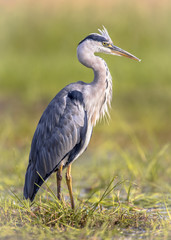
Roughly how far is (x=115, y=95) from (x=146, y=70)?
109 inches

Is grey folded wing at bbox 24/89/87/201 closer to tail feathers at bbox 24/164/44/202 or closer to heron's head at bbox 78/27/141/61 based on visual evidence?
tail feathers at bbox 24/164/44/202

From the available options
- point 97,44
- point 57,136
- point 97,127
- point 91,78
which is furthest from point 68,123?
point 91,78

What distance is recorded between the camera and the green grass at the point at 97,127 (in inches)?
184

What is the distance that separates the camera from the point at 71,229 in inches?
179

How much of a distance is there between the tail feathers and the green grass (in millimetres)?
138

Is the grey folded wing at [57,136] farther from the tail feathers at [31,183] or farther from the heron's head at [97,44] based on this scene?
the heron's head at [97,44]

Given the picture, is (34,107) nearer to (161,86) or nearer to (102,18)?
(161,86)

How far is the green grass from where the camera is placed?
4.68 metres

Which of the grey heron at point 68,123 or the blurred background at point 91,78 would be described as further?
the blurred background at point 91,78

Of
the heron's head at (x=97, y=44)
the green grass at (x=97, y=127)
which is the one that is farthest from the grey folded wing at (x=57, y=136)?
the heron's head at (x=97, y=44)

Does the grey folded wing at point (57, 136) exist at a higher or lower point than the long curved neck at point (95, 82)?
lower

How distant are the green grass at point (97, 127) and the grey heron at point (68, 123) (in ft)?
0.84

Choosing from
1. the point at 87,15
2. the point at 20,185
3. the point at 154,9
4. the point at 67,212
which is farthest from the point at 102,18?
the point at 67,212

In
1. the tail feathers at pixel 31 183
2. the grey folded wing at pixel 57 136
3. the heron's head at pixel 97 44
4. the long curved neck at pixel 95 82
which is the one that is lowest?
the tail feathers at pixel 31 183
